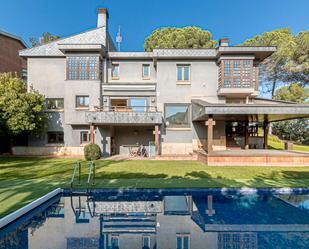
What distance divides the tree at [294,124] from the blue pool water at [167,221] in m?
23.6

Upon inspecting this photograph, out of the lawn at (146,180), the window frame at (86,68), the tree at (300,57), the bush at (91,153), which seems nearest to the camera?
the lawn at (146,180)

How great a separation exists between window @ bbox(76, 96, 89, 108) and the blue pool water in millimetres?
10921

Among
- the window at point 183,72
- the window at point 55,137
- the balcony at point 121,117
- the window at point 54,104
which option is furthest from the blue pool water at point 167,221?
the window at point 54,104

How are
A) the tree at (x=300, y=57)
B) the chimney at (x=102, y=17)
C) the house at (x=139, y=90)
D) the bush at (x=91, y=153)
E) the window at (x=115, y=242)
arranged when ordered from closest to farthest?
the window at (x=115, y=242) < the bush at (x=91, y=153) < the house at (x=139, y=90) < the chimney at (x=102, y=17) < the tree at (x=300, y=57)

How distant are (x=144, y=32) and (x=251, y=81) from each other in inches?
887

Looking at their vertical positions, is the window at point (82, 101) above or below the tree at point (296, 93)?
below

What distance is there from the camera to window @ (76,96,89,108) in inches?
648

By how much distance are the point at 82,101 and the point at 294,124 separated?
28154mm

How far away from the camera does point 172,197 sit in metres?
6.78

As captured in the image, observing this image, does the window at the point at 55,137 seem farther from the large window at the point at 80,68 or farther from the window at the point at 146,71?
the window at the point at 146,71

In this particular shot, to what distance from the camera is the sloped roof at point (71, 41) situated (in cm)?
1712

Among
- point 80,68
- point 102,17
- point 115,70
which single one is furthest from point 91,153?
point 102,17

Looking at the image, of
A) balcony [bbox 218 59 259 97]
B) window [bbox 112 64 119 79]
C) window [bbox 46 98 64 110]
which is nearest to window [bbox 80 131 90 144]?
window [bbox 46 98 64 110]

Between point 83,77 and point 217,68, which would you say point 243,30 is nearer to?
point 217,68
